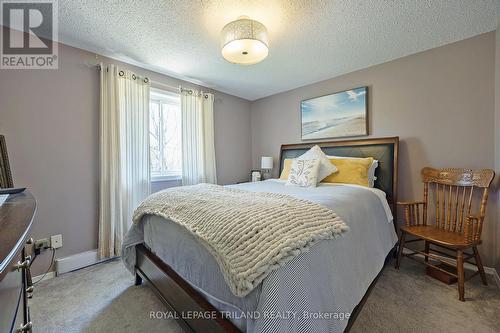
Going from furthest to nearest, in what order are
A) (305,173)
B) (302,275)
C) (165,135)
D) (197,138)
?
(197,138) < (165,135) < (305,173) < (302,275)

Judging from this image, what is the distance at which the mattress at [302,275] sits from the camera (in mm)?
828

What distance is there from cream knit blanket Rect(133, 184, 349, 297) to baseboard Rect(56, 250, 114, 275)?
1553 millimetres

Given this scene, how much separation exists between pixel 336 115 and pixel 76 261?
371 cm

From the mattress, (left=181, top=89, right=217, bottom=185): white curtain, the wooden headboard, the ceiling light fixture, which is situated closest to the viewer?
the mattress

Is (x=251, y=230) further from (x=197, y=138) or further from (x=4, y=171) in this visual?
(x=197, y=138)

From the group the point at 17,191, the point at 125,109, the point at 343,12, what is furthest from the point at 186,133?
the point at 343,12

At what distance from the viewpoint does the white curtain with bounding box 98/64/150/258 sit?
7.86 ft

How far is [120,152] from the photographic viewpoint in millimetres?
2502

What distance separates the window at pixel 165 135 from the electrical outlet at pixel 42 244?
122 centimetres

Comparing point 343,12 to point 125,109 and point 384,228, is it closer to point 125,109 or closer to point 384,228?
point 384,228

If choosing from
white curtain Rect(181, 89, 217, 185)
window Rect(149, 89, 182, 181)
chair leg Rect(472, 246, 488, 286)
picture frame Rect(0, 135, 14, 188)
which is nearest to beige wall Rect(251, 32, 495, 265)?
chair leg Rect(472, 246, 488, 286)

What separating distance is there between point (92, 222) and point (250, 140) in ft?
9.60

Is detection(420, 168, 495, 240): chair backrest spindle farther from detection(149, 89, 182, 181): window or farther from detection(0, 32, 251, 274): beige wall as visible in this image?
detection(0, 32, 251, 274): beige wall
